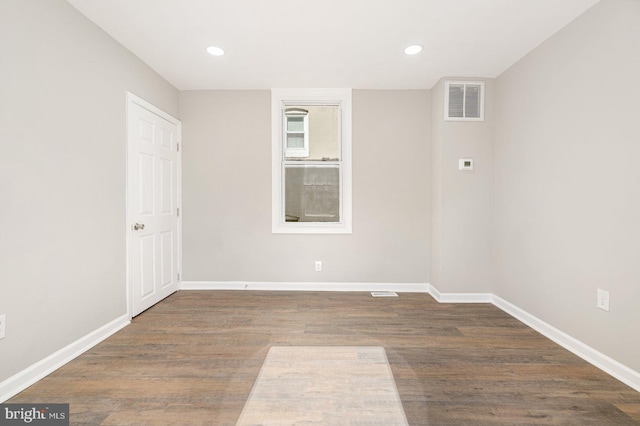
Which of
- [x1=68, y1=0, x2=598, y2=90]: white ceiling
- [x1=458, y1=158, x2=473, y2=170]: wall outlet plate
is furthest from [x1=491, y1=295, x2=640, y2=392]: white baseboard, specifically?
[x1=68, y1=0, x2=598, y2=90]: white ceiling

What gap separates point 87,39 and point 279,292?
313cm

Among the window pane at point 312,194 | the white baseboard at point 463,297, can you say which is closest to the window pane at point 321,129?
the window pane at point 312,194

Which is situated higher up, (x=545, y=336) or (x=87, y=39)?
(x=87, y=39)

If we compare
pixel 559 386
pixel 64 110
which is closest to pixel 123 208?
pixel 64 110

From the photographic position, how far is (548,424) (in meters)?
1.55

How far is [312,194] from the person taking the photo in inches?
157

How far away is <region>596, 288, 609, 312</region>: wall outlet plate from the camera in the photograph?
208 centimetres

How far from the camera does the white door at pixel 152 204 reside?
2.94 m

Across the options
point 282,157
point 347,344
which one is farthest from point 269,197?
point 347,344

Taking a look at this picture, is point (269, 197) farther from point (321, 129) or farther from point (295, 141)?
point (321, 129)

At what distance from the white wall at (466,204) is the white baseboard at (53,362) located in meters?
3.43

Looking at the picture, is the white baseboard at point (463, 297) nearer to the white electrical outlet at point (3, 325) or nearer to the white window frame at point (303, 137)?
the white window frame at point (303, 137)

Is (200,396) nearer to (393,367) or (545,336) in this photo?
(393,367)

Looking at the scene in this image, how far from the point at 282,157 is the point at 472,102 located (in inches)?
94.9
